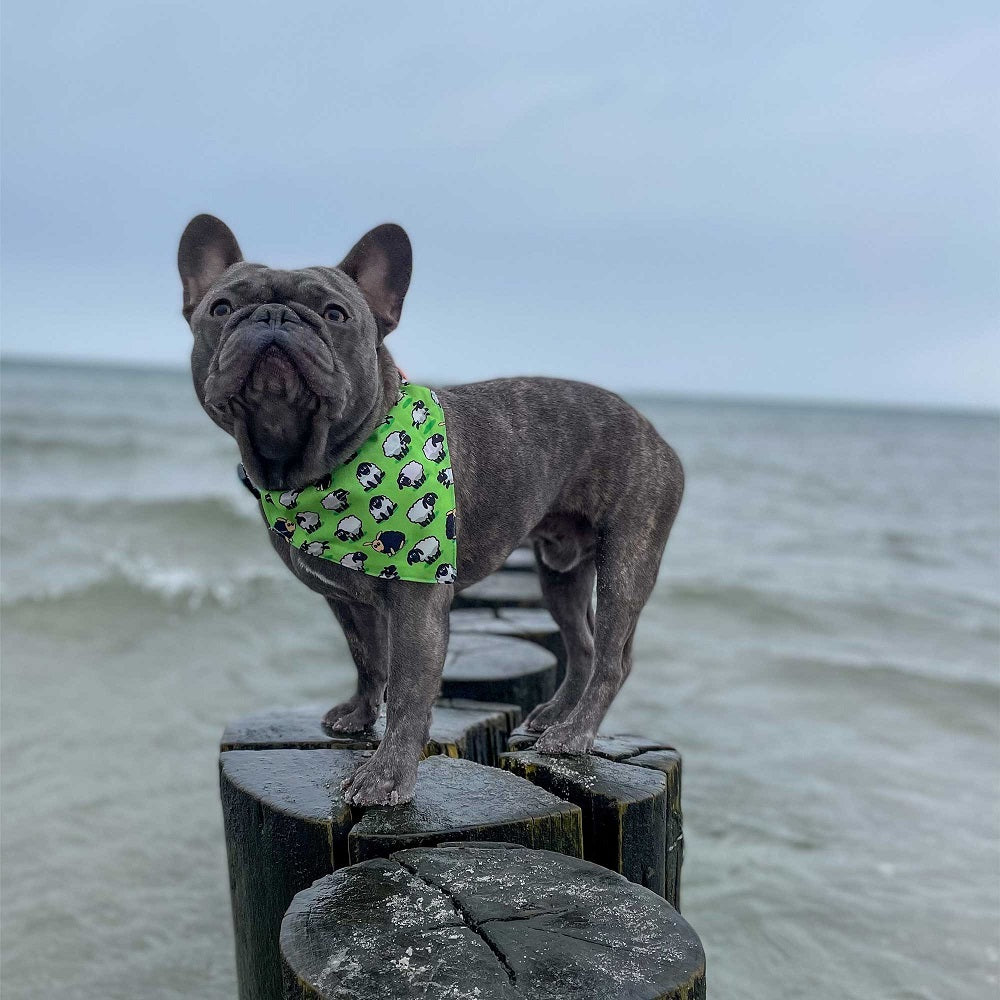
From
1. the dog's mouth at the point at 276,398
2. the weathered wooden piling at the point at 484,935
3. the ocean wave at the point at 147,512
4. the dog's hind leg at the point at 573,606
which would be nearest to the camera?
the weathered wooden piling at the point at 484,935

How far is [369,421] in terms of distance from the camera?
285 centimetres

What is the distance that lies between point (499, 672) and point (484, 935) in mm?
2063

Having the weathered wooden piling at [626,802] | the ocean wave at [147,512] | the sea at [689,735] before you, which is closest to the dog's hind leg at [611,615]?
the weathered wooden piling at [626,802]

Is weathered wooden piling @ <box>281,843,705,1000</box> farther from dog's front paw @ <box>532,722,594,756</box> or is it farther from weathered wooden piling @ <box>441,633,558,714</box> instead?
weathered wooden piling @ <box>441,633,558,714</box>

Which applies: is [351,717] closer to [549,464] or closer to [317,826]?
[317,826]

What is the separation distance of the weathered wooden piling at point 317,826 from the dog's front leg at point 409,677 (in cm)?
9

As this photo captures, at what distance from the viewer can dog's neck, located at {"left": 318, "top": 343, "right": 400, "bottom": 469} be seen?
281 centimetres

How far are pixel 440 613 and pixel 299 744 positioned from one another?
2.12 ft

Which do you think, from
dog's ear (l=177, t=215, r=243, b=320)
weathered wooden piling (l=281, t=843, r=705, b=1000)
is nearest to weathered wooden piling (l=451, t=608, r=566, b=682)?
dog's ear (l=177, t=215, r=243, b=320)

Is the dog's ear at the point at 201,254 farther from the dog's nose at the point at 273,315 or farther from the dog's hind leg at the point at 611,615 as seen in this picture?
the dog's hind leg at the point at 611,615

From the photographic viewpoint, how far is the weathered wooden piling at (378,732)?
3182 mm

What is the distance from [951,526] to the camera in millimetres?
21047

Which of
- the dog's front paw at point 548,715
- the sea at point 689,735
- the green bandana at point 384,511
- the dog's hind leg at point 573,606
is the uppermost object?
the green bandana at point 384,511

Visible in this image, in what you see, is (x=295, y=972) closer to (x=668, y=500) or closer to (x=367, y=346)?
(x=367, y=346)
